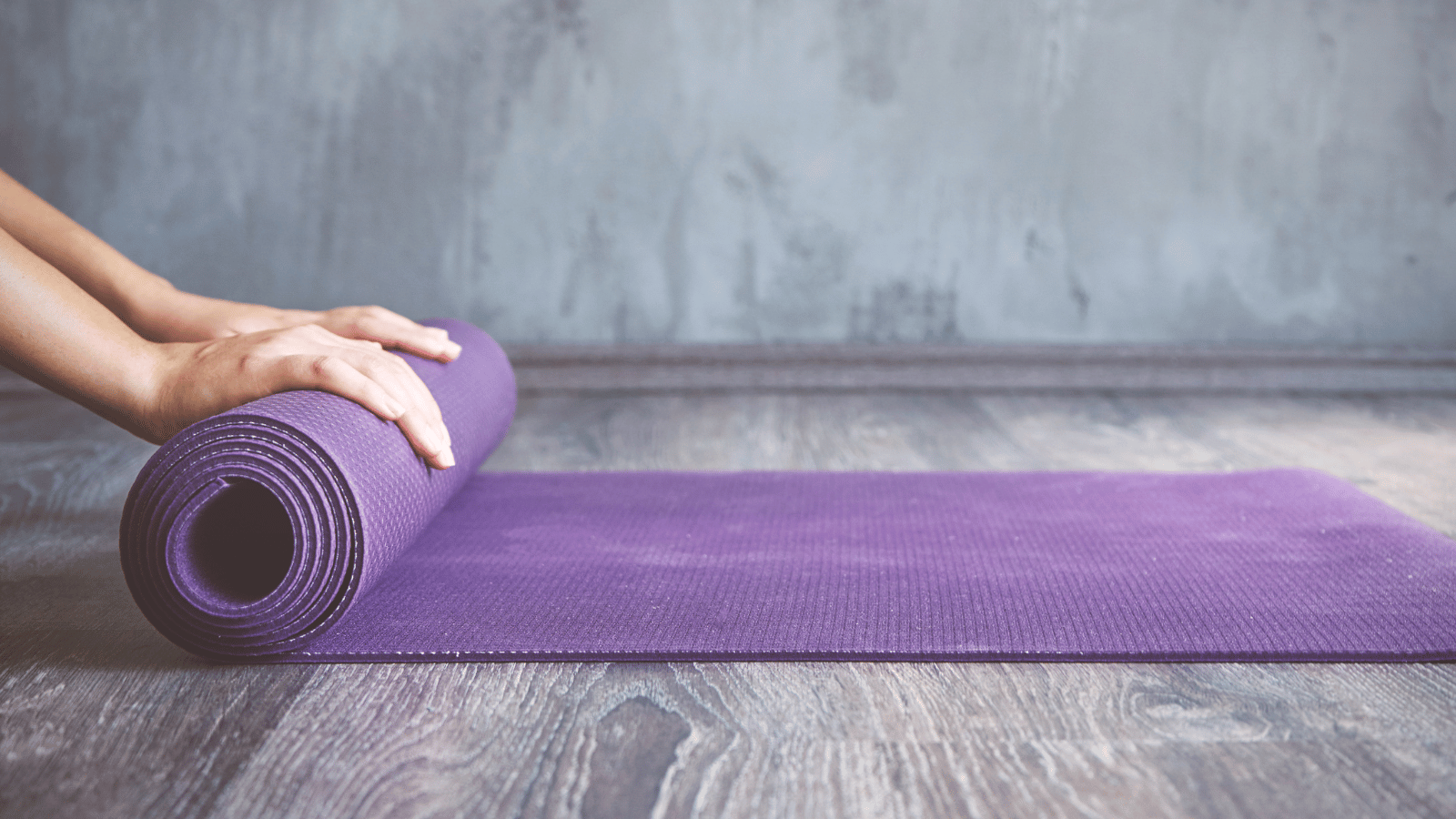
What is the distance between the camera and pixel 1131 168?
2934mm

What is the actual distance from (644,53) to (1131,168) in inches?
57.3

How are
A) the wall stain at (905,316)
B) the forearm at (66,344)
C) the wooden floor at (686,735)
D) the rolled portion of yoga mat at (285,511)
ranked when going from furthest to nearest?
the wall stain at (905,316) < the forearm at (66,344) < the rolled portion of yoga mat at (285,511) < the wooden floor at (686,735)

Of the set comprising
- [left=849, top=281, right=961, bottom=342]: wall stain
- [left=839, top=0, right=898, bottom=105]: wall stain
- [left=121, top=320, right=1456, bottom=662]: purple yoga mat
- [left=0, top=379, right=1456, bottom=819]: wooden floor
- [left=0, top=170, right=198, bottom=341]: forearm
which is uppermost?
[left=839, top=0, right=898, bottom=105]: wall stain

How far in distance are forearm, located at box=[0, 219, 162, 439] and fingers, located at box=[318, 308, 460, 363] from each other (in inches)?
12.4

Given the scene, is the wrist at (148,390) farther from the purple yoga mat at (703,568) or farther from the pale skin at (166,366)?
the purple yoga mat at (703,568)

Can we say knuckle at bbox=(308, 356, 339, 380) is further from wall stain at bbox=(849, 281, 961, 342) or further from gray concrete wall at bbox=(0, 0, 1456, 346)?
wall stain at bbox=(849, 281, 961, 342)

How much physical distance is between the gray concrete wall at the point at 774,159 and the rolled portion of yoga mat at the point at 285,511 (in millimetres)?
1914

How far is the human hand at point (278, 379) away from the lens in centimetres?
116

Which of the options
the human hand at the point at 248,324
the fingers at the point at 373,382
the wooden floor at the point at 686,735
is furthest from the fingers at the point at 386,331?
the wooden floor at the point at 686,735

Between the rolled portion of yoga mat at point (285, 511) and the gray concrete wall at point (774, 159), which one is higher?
the gray concrete wall at point (774, 159)

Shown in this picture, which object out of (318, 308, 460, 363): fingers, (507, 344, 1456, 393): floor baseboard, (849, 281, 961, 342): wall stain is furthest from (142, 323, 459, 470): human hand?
(849, 281, 961, 342): wall stain

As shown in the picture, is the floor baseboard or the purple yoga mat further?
the floor baseboard

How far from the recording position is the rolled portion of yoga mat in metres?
1.02

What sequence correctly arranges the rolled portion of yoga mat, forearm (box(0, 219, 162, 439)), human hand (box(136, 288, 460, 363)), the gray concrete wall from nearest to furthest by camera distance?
the rolled portion of yoga mat < forearm (box(0, 219, 162, 439)) < human hand (box(136, 288, 460, 363)) < the gray concrete wall
